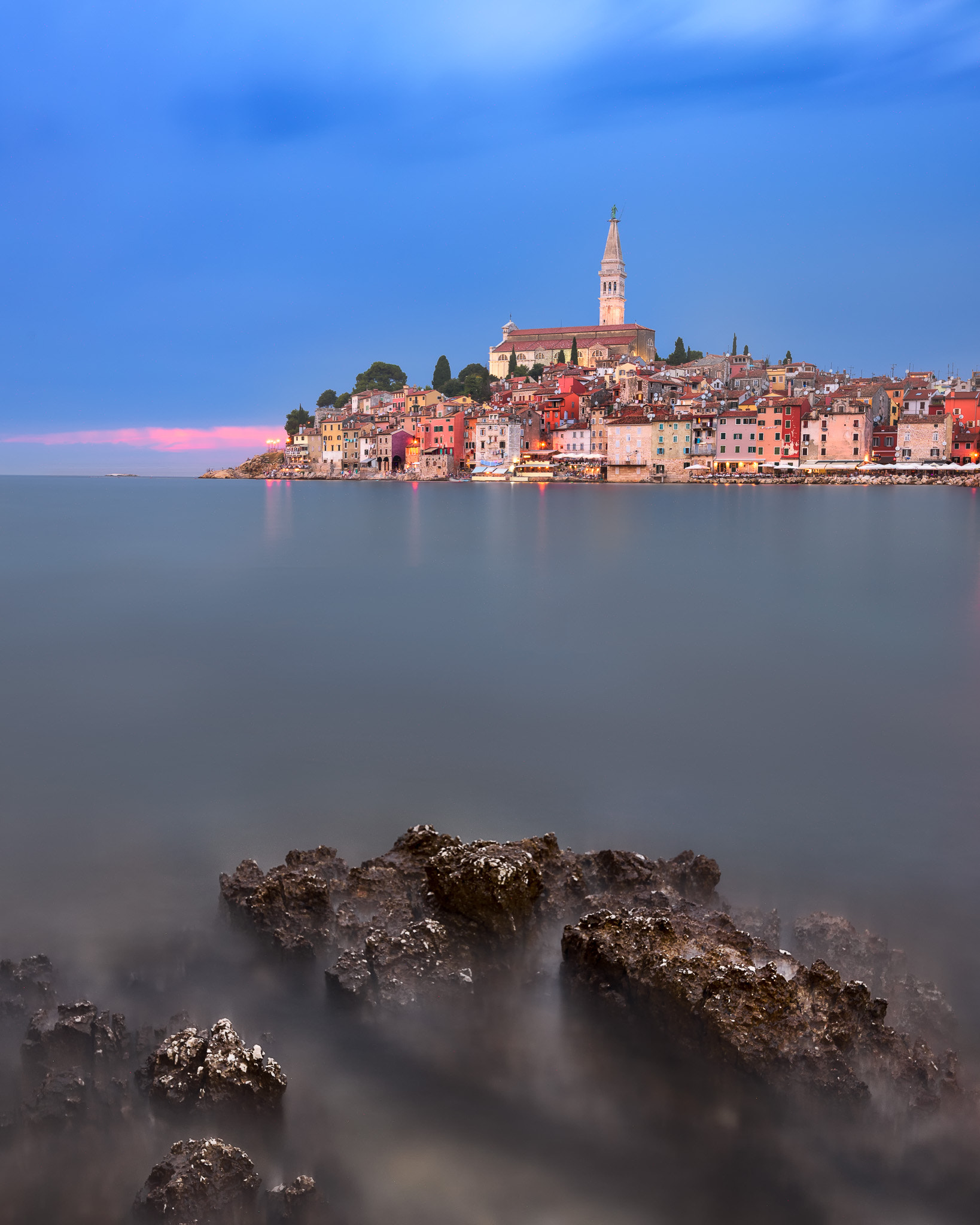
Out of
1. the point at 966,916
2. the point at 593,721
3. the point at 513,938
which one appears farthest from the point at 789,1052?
the point at 593,721

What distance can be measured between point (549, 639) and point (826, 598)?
645 cm

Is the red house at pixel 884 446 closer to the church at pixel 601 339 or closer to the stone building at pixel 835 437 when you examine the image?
the stone building at pixel 835 437

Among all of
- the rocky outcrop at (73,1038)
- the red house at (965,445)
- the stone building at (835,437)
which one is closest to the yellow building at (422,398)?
the stone building at (835,437)

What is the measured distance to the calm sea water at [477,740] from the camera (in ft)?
15.0

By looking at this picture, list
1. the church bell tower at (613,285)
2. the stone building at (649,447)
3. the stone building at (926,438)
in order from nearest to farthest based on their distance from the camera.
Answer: the stone building at (926,438) → the stone building at (649,447) → the church bell tower at (613,285)

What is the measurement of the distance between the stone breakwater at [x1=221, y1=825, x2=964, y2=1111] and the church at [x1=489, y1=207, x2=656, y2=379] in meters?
89.8

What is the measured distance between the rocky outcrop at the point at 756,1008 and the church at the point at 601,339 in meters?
90.5

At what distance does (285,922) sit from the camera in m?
4.19

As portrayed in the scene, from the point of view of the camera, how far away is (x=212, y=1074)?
3.16 meters

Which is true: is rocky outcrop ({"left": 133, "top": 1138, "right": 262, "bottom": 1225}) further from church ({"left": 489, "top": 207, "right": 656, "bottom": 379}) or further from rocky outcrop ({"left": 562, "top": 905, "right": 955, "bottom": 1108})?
church ({"left": 489, "top": 207, "right": 656, "bottom": 379})

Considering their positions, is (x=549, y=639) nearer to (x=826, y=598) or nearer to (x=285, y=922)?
(x=826, y=598)

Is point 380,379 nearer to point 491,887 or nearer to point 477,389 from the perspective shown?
point 477,389

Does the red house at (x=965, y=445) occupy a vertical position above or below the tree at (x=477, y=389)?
below

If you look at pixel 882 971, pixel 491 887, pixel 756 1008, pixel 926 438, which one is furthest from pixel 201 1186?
pixel 926 438
